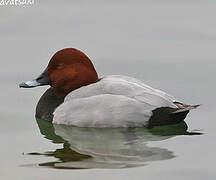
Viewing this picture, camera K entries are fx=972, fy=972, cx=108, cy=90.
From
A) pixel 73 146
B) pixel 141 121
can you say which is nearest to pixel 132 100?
pixel 141 121

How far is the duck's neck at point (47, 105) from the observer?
10477mm

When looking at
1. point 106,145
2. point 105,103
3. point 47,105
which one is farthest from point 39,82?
point 106,145

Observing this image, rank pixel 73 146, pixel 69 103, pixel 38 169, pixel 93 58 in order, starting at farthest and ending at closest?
pixel 93 58 → pixel 69 103 → pixel 73 146 → pixel 38 169

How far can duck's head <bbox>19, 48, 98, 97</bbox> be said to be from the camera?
10445 mm

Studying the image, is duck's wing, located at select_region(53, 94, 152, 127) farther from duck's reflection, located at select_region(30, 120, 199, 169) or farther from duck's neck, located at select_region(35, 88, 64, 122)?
duck's neck, located at select_region(35, 88, 64, 122)

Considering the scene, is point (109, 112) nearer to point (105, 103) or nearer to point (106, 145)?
point (105, 103)

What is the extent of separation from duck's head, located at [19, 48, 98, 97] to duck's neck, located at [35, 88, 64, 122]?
2.7 inches

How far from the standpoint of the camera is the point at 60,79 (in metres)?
10.6

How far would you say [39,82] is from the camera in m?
10.7

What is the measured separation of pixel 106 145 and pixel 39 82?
1.49 metres

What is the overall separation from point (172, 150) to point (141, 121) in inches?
30.8

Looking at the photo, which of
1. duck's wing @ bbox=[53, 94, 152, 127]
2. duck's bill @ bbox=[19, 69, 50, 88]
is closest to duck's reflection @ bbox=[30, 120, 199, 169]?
duck's wing @ bbox=[53, 94, 152, 127]

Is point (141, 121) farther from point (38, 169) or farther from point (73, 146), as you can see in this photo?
point (38, 169)

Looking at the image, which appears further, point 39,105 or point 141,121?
point 39,105
